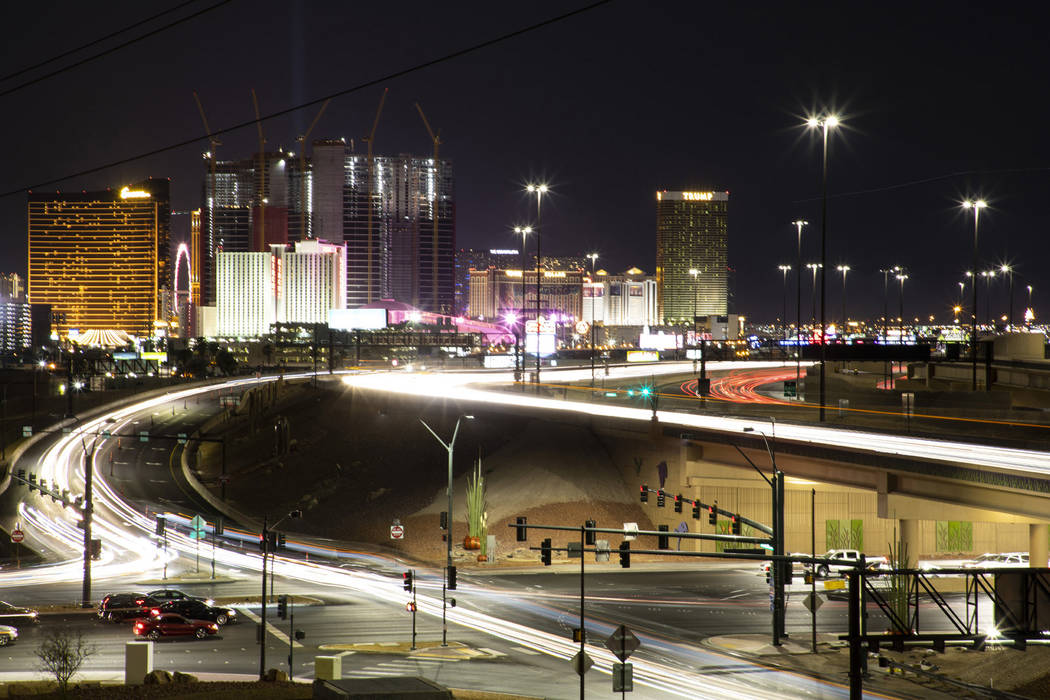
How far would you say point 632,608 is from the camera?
4088 centimetres

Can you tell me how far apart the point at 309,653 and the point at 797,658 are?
15.7m

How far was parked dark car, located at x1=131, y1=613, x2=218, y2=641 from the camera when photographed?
116ft

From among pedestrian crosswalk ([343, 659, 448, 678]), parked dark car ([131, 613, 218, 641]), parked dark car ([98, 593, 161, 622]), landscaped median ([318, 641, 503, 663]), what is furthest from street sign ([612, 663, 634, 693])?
parked dark car ([98, 593, 161, 622])

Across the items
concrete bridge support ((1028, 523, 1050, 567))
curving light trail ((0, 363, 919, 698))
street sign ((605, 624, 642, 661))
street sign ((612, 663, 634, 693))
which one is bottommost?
curving light trail ((0, 363, 919, 698))

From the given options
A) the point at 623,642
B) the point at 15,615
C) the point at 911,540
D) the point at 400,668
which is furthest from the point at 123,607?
the point at 911,540

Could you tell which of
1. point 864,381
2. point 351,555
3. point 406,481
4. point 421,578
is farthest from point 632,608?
point 864,381

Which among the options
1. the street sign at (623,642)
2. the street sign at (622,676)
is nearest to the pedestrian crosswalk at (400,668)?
the street sign at (622,676)

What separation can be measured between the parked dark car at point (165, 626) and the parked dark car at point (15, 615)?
4657 mm

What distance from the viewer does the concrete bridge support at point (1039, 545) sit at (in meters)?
42.9

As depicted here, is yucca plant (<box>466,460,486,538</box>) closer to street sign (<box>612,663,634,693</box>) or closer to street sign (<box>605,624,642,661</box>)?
street sign (<box>612,663,634,693</box>)

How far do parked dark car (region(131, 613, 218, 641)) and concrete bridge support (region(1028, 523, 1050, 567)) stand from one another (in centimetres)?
3396

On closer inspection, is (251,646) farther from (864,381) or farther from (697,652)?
(864,381)

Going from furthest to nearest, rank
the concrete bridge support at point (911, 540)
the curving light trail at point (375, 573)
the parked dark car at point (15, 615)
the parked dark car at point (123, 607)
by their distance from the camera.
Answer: the concrete bridge support at point (911, 540) < the parked dark car at point (123, 607) < the parked dark car at point (15, 615) < the curving light trail at point (375, 573)

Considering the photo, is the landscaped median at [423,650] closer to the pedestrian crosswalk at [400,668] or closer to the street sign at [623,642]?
the pedestrian crosswalk at [400,668]
